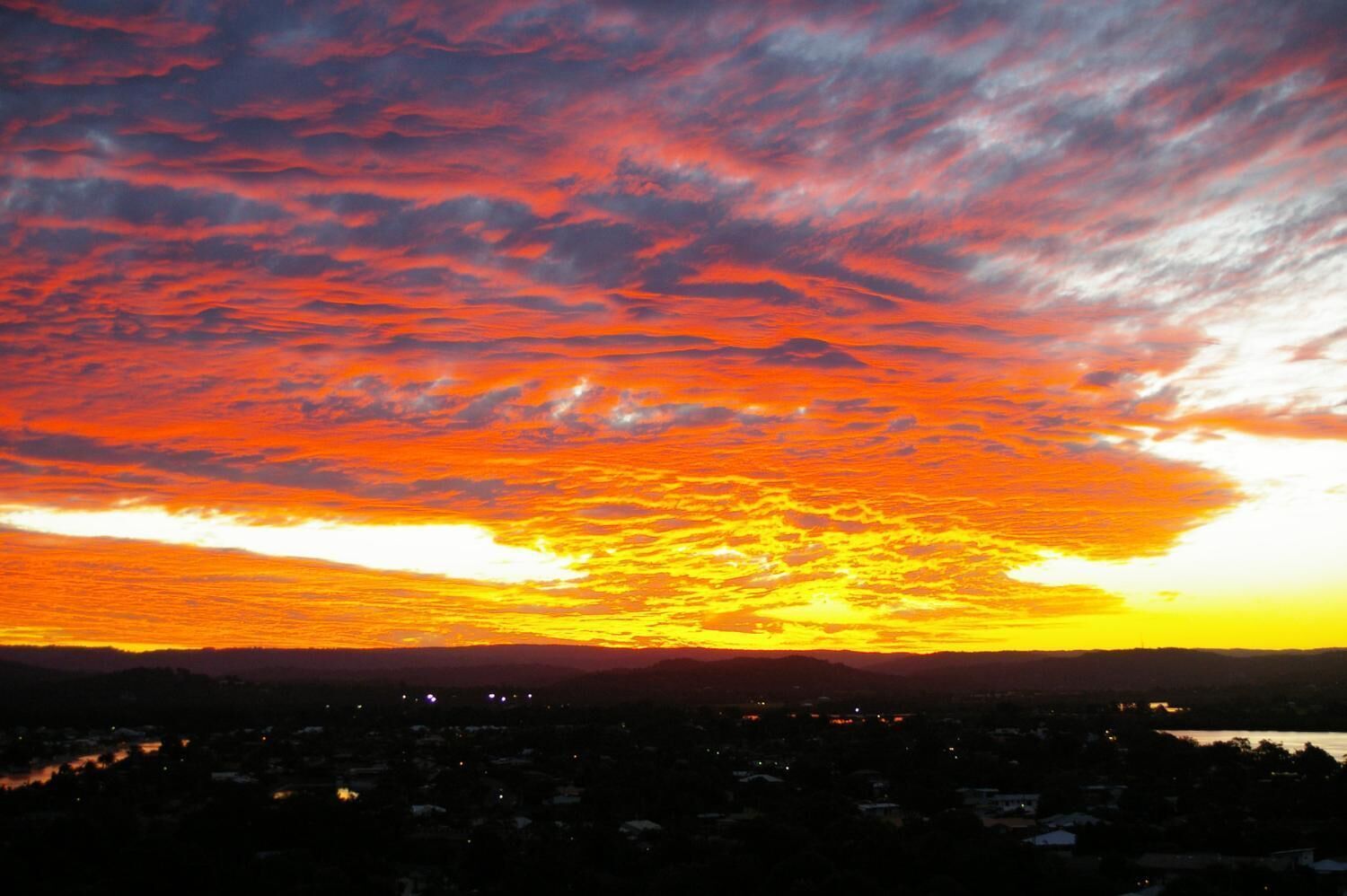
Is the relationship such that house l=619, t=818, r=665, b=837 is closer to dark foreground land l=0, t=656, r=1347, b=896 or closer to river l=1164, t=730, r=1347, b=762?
dark foreground land l=0, t=656, r=1347, b=896

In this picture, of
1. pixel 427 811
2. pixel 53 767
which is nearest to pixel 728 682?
pixel 53 767

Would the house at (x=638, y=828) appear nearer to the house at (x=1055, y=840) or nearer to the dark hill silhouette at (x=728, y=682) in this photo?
the house at (x=1055, y=840)

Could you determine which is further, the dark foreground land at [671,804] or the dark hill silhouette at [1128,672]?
the dark hill silhouette at [1128,672]

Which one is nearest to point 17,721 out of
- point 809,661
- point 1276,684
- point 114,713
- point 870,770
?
point 114,713

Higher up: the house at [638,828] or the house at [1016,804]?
the house at [638,828]

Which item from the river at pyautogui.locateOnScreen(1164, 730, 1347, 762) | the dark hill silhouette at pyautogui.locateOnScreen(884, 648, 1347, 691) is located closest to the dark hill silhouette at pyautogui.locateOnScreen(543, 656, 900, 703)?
the dark hill silhouette at pyautogui.locateOnScreen(884, 648, 1347, 691)

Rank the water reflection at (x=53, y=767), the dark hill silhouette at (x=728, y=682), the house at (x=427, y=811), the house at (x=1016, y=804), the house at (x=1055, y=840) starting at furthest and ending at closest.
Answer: the dark hill silhouette at (x=728, y=682)
the water reflection at (x=53, y=767)
the house at (x=1016, y=804)
the house at (x=427, y=811)
the house at (x=1055, y=840)

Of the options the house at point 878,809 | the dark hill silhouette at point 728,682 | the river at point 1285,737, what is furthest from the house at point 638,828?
the dark hill silhouette at point 728,682
